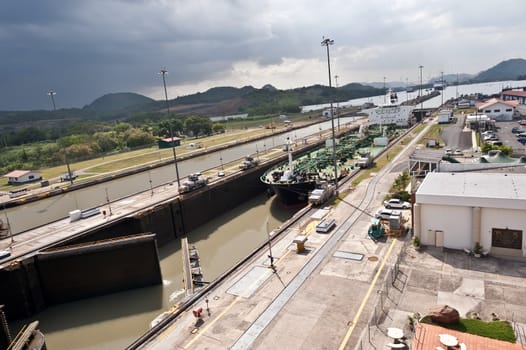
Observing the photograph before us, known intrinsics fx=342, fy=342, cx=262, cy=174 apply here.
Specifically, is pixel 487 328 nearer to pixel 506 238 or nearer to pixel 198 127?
pixel 506 238

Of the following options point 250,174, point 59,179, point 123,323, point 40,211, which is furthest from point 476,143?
point 59,179

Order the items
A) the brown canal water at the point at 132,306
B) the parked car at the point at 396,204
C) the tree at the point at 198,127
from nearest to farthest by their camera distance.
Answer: the brown canal water at the point at 132,306 < the parked car at the point at 396,204 < the tree at the point at 198,127

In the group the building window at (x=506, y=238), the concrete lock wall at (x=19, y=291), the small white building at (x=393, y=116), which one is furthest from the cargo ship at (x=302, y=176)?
the small white building at (x=393, y=116)

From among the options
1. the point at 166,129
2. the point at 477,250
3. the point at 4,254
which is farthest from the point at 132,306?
the point at 166,129

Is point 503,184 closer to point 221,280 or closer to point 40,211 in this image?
point 221,280

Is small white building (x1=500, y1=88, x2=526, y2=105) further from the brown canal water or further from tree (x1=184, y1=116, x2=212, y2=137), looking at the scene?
the brown canal water

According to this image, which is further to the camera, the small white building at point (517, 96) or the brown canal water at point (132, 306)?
the small white building at point (517, 96)

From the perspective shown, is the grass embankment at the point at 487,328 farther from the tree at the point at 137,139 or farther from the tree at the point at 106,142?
the tree at the point at 137,139
